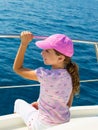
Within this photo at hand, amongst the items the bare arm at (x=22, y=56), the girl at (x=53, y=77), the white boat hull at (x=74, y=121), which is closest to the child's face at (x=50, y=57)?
the girl at (x=53, y=77)

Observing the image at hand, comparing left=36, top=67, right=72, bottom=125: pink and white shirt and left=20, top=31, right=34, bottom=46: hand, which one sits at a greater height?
→ left=20, top=31, right=34, bottom=46: hand

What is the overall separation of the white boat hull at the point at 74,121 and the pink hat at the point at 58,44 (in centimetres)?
42

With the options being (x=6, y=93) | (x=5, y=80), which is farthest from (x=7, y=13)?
(x=6, y=93)

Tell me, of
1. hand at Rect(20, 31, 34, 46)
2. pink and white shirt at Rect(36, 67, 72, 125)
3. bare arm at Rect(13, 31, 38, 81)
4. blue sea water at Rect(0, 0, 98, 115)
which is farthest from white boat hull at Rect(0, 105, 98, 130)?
blue sea water at Rect(0, 0, 98, 115)

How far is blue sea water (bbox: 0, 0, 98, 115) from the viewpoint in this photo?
6.31 metres

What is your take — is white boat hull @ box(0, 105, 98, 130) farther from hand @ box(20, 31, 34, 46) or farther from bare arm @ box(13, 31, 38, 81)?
hand @ box(20, 31, 34, 46)

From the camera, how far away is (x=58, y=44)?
88.7 inches

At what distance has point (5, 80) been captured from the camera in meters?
7.09

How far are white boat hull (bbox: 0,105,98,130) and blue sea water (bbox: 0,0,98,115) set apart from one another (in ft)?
9.06

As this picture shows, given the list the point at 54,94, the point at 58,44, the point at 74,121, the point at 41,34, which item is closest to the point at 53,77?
the point at 54,94

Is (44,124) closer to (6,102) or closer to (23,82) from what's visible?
(6,102)

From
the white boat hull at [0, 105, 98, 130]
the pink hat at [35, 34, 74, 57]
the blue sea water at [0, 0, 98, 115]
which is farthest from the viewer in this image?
the blue sea water at [0, 0, 98, 115]

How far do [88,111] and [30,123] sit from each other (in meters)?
0.59

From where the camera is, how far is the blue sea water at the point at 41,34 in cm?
631
